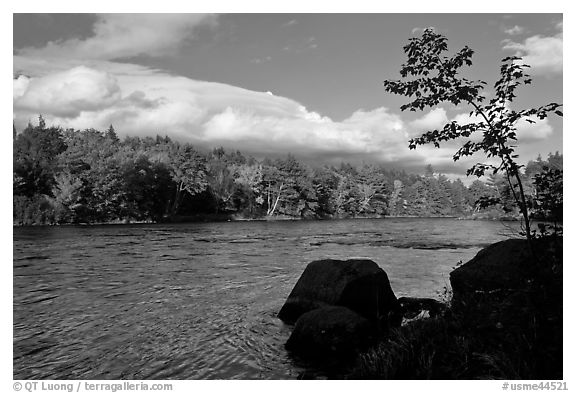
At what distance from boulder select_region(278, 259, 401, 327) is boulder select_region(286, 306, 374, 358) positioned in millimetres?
1753

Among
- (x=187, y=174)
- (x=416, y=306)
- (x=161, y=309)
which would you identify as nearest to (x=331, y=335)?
(x=416, y=306)

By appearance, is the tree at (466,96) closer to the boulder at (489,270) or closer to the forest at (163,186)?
the boulder at (489,270)

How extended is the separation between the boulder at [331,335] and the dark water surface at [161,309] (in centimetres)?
38

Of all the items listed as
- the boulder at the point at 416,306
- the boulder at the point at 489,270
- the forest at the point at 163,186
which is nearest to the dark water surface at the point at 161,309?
the boulder at the point at 416,306

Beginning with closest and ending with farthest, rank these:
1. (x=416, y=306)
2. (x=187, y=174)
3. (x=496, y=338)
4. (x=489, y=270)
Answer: (x=496, y=338)
(x=489, y=270)
(x=416, y=306)
(x=187, y=174)

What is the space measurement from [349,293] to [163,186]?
60.1m

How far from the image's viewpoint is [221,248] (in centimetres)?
2492

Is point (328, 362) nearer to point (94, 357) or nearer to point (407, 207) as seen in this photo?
point (94, 357)

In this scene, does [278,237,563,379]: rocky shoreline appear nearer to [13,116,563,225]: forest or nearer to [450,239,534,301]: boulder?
[450,239,534,301]: boulder

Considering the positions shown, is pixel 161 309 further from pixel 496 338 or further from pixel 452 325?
pixel 496 338

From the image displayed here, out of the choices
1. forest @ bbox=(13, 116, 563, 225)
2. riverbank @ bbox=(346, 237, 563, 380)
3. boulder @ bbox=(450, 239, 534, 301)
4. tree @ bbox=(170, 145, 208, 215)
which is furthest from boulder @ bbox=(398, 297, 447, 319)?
tree @ bbox=(170, 145, 208, 215)

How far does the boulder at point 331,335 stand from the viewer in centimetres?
738

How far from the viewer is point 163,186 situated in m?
66.0

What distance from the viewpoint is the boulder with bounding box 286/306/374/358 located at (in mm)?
7379
